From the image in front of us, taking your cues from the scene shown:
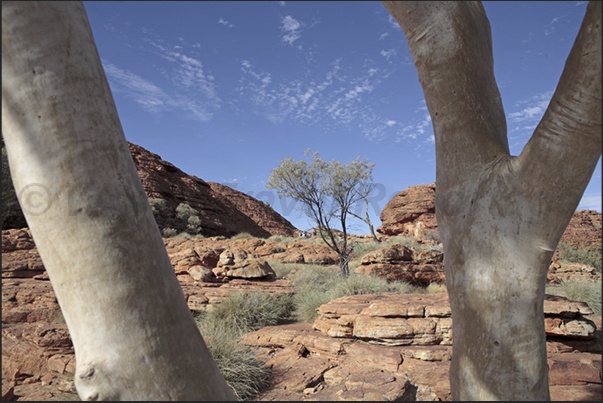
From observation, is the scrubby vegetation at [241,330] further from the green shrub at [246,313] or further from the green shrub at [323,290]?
the green shrub at [323,290]

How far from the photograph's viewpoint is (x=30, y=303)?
764 centimetres

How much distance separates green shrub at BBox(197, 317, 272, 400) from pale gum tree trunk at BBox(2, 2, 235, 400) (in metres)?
3.20

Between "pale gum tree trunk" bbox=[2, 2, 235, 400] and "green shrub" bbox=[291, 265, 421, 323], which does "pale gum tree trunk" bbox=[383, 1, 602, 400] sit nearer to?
"pale gum tree trunk" bbox=[2, 2, 235, 400]

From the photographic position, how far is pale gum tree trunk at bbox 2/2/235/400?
150 cm

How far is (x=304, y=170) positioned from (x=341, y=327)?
10546 mm

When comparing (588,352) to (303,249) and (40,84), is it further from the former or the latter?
(303,249)

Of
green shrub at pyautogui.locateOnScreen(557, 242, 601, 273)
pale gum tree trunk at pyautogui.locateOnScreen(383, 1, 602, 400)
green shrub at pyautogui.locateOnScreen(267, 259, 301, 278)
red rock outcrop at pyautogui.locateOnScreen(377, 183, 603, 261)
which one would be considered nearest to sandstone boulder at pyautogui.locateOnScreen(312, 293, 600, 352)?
pale gum tree trunk at pyautogui.locateOnScreen(383, 1, 602, 400)

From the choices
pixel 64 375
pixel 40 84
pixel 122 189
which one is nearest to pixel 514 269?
pixel 122 189

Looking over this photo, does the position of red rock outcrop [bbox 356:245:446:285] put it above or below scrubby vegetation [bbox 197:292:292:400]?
above

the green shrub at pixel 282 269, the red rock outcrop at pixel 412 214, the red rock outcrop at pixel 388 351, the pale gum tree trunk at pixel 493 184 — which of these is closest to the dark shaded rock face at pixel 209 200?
the red rock outcrop at pixel 412 214

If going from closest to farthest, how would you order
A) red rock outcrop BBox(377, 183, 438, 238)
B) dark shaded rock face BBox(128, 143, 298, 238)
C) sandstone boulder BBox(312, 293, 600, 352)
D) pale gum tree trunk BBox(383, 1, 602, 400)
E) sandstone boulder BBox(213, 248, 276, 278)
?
1. pale gum tree trunk BBox(383, 1, 602, 400)
2. sandstone boulder BBox(312, 293, 600, 352)
3. sandstone boulder BBox(213, 248, 276, 278)
4. red rock outcrop BBox(377, 183, 438, 238)
5. dark shaded rock face BBox(128, 143, 298, 238)

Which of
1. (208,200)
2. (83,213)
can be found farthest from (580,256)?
(208,200)

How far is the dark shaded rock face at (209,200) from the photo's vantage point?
36.8 meters

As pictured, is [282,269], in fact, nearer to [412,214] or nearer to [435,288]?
[435,288]
